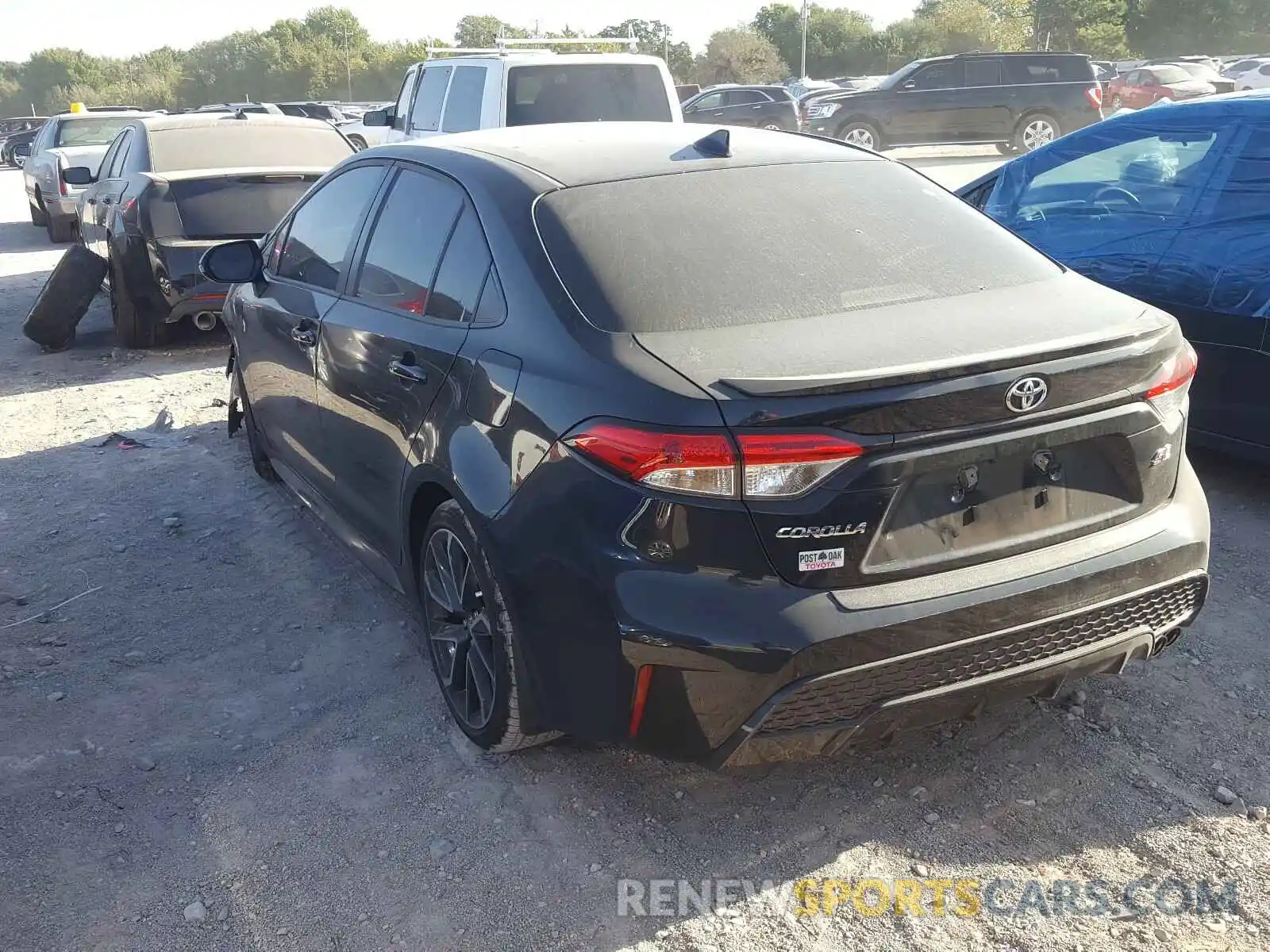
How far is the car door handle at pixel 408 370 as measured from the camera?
3.37 m

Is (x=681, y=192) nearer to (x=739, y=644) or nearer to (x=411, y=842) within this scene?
(x=739, y=644)

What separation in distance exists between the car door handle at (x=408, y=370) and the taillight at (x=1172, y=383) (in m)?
1.91

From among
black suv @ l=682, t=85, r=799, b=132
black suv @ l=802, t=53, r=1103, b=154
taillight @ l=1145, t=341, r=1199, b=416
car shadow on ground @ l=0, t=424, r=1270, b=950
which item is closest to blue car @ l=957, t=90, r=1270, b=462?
car shadow on ground @ l=0, t=424, r=1270, b=950

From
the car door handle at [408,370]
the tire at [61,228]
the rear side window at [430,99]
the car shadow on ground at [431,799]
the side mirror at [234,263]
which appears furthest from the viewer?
the tire at [61,228]

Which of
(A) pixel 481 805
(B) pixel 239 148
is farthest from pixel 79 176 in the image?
(A) pixel 481 805

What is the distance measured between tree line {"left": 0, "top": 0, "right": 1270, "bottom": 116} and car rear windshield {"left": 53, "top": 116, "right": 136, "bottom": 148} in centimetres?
3127

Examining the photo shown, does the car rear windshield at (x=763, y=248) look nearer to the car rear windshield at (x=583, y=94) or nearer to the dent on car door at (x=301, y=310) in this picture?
the dent on car door at (x=301, y=310)

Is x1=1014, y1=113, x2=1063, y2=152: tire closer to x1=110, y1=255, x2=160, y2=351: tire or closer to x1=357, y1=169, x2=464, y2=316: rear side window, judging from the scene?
x1=110, y1=255, x2=160, y2=351: tire

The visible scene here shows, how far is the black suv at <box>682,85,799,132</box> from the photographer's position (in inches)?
964

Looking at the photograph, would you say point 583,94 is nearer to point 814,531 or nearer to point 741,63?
point 814,531

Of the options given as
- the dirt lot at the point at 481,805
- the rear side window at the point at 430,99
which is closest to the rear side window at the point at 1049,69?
the rear side window at the point at 430,99

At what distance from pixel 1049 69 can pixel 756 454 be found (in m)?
21.4

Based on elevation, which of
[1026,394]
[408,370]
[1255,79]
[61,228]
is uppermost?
[1026,394]

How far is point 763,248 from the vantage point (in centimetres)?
322
